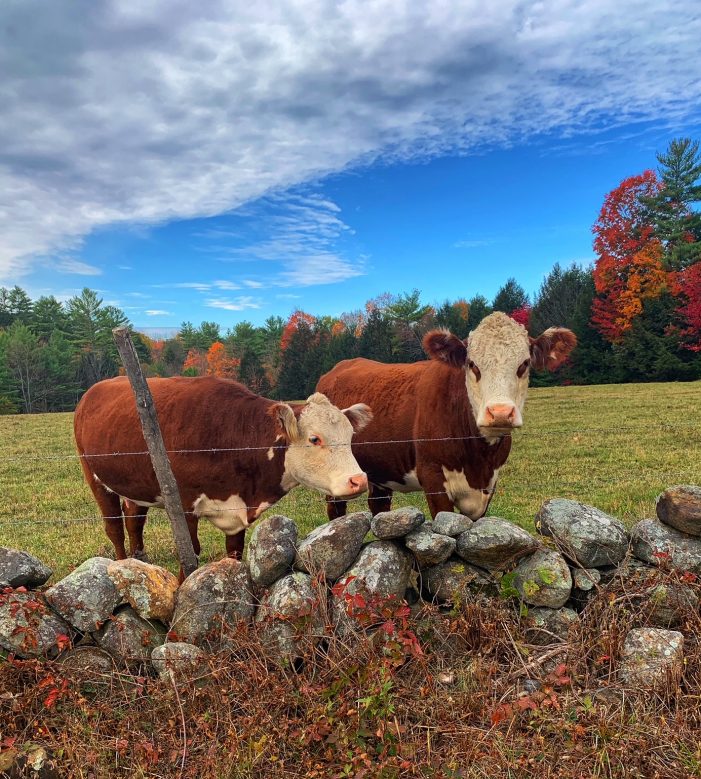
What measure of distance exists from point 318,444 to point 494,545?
1793 millimetres

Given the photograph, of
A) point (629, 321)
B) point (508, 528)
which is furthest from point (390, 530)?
point (629, 321)

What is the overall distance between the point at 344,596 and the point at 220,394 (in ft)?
8.90

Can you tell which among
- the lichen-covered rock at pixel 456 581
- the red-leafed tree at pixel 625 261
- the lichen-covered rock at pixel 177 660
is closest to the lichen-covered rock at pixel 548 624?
the lichen-covered rock at pixel 456 581

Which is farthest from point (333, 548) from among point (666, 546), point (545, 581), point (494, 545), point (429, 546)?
point (666, 546)

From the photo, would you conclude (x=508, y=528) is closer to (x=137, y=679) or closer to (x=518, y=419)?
(x=518, y=419)

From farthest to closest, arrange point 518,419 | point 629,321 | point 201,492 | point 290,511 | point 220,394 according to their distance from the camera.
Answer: point 629,321 → point 290,511 → point 220,394 → point 201,492 → point 518,419

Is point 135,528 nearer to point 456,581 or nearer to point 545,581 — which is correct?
point 456,581

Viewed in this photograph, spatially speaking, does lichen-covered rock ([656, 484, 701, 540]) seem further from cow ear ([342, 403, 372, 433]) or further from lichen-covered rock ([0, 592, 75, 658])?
lichen-covered rock ([0, 592, 75, 658])

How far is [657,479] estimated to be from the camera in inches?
373

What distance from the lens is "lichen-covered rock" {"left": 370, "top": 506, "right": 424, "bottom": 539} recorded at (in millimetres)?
3834

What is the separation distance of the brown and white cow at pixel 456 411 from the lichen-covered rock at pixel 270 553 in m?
1.74

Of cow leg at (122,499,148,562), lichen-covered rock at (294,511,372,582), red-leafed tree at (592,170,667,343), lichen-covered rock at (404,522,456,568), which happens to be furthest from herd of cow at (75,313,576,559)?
red-leafed tree at (592,170,667,343)

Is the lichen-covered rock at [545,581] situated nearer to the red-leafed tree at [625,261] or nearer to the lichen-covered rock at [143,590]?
the lichen-covered rock at [143,590]

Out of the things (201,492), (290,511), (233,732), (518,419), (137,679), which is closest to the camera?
(233,732)
